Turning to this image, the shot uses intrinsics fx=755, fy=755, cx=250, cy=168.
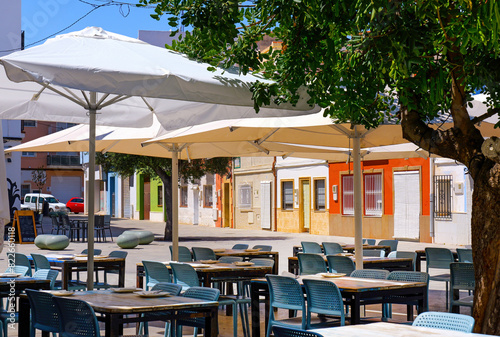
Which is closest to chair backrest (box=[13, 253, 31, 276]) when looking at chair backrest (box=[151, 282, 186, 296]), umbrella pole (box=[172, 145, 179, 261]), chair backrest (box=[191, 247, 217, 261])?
umbrella pole (box=[172, 145, 179, 261])

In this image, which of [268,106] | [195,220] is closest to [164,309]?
[268,106]

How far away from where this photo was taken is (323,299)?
23.6 feet

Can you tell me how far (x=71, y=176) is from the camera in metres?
72.6

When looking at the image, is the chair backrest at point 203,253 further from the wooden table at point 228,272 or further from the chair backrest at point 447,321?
the chair backrest at point 447,321

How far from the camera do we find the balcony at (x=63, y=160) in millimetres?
70375

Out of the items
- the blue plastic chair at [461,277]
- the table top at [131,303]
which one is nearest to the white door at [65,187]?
the blue plastic chair at [461,277]

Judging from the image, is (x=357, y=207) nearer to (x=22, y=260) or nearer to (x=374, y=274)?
(x=374, y=274)

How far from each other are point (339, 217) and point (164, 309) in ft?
84.3

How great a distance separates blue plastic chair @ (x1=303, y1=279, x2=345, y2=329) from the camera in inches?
275

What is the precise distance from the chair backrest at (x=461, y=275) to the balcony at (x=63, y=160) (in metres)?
64.2

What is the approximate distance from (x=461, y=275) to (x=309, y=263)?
7.00ft

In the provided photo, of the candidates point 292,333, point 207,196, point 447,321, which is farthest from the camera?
point 207,196

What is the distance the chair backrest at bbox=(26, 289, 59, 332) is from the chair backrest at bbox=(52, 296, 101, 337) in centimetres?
22

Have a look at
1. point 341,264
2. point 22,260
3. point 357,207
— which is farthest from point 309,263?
point 22,260
